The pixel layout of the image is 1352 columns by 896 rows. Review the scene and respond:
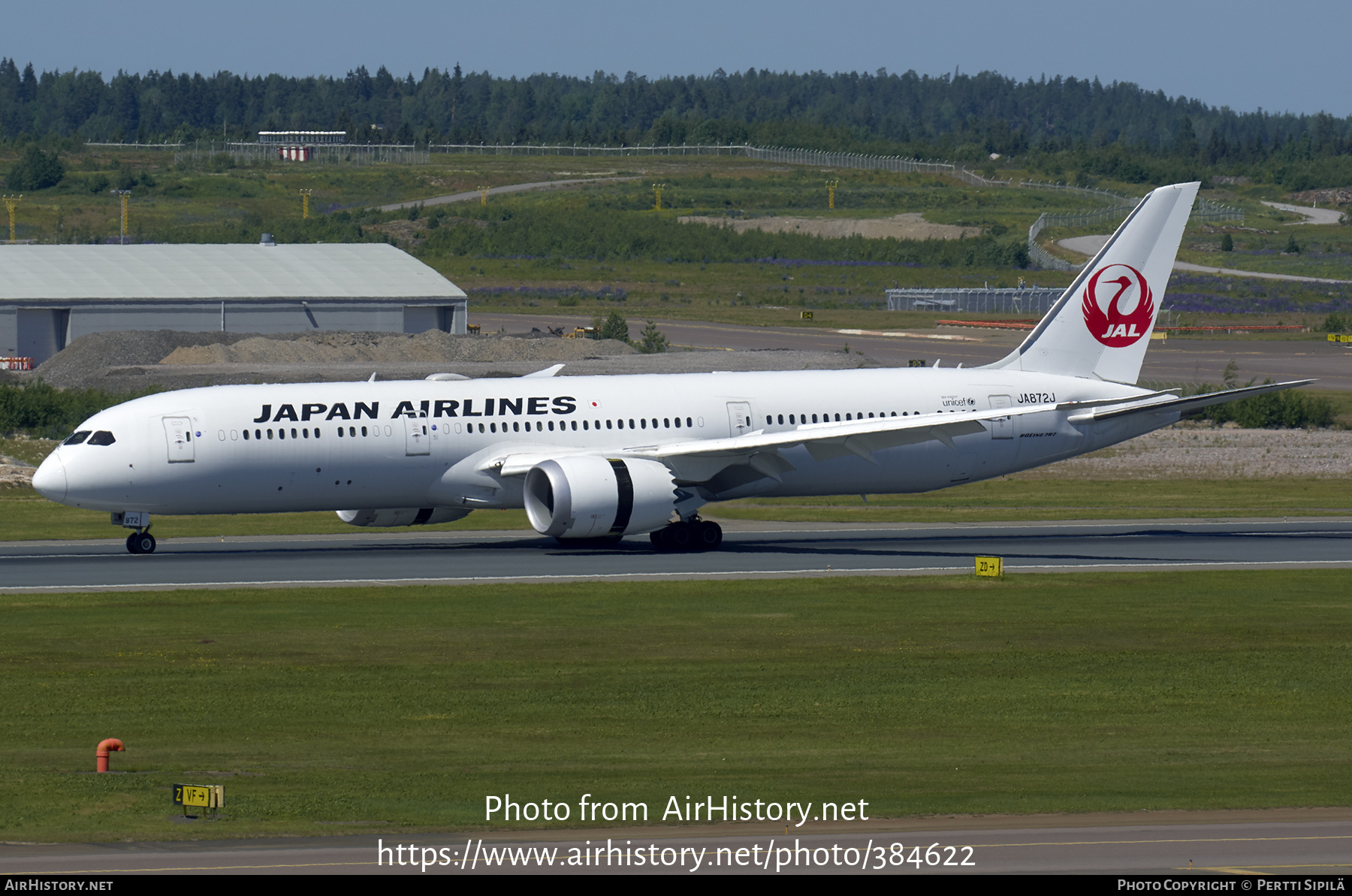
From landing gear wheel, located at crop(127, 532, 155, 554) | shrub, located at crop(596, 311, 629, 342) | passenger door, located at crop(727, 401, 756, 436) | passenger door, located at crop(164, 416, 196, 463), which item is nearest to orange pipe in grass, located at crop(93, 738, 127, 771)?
passenger door, located at crop(164, 416, 196, 463)

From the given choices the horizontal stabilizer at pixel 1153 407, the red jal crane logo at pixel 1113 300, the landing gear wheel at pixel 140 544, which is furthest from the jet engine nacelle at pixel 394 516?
the red jal crane logo at pixel 1113 300

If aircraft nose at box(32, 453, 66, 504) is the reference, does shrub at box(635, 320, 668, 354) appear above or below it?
below

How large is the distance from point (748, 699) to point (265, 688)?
8.29m

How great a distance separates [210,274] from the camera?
4227 inches

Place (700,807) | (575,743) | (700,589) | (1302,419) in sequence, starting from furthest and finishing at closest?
1. (1302,419)
2. (700,589)
3. (575,743)
4. (700,807)

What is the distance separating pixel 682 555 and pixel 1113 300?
16252 millimetres

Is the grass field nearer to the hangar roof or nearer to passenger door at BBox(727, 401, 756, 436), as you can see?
passenger door at BBox(727, 401, 756, 436)

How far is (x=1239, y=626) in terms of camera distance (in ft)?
126

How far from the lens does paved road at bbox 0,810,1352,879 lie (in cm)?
1817

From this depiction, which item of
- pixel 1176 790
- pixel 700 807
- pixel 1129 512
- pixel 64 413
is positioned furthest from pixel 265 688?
pixel 64 413

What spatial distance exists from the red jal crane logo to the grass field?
12230mm

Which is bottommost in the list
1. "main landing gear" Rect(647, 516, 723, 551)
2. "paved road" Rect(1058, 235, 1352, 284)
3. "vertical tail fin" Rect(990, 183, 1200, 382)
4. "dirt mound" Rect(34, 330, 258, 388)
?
"dirt mound" Rect(34, 330, 258, 388)

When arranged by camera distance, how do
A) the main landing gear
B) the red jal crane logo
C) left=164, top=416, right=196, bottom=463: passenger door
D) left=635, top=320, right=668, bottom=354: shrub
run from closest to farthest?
left=164, top=416, right=196, bottom=463: passenger door
the main landing gear
the red jal crane logo
left=635, top=320, right=668, bottom=354: shrub

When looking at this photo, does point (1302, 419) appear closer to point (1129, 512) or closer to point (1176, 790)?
point (1129, 512)
